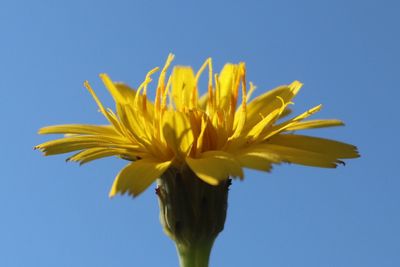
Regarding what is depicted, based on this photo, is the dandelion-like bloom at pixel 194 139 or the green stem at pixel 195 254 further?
the green stem at pixel 195 254

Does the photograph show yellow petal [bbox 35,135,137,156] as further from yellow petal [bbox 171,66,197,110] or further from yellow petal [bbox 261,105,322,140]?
yellow petal [bbox 261,105,322,140]

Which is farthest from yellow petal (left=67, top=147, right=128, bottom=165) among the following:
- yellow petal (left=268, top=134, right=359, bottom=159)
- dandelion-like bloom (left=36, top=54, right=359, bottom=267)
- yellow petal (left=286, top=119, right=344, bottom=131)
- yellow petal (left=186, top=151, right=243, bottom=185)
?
yellow petal (left=286, top=119, right=344, bottom=131)

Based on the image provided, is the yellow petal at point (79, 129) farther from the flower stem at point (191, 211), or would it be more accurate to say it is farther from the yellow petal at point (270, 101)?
the yellow petal at point (270, 101)

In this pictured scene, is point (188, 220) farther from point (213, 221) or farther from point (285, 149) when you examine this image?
point (285, 149)

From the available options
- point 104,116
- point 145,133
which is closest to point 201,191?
point 145,133

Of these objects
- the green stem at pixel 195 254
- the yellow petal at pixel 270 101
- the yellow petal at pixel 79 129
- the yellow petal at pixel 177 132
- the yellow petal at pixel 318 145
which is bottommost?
the green stem at pixel 195 254

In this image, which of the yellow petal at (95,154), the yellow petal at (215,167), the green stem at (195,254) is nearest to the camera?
the yellow petal at (215,167)

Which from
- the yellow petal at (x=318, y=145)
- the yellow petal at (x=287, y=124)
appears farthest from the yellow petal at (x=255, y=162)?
the yellow petal at (x=318, y=145)
